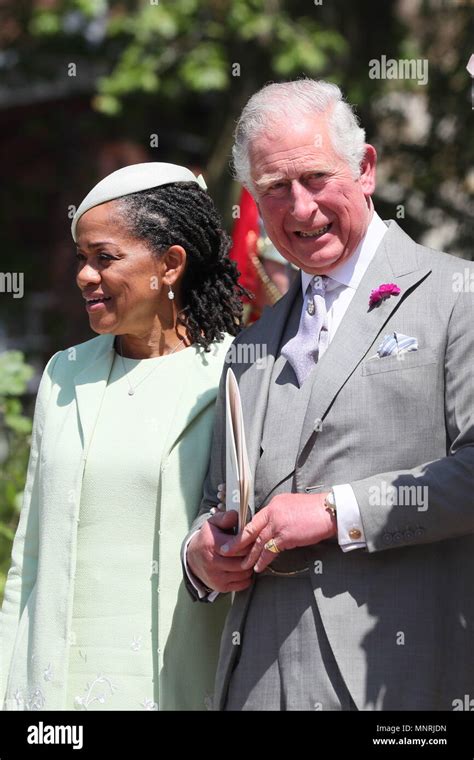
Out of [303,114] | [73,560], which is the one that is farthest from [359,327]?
[73,560]

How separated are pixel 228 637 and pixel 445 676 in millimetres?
482

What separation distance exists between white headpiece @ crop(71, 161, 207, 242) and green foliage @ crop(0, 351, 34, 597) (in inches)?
81.9

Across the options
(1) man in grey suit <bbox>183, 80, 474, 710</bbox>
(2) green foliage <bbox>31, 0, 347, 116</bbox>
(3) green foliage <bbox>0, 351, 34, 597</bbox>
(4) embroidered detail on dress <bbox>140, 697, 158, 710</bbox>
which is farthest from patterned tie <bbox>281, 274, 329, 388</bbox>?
(2) green foliage <bbox>31, 0, 347, 116</bbox>

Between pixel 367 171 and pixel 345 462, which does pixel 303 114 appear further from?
pixel 345 462

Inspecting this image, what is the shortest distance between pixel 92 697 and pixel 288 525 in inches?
30.5

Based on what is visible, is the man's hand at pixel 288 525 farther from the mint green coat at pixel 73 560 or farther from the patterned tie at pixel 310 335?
the mint green coat at pixel 73 560

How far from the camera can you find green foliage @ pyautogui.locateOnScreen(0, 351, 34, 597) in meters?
5.10

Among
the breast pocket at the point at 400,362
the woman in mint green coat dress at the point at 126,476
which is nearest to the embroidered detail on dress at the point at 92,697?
the woman in mint green coat dress at the point at 126,476

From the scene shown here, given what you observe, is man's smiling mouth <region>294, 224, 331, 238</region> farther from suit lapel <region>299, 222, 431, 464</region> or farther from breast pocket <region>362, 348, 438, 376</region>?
breast pocket <region>362, 348, 438, 376</region>

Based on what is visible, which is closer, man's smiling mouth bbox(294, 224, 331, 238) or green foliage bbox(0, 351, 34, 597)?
man's smiling mouth bbox(294, 224, 331, 238)

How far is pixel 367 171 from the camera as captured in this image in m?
2.83

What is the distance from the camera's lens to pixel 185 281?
3.27 meters

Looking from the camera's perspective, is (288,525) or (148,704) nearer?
(288,525)
